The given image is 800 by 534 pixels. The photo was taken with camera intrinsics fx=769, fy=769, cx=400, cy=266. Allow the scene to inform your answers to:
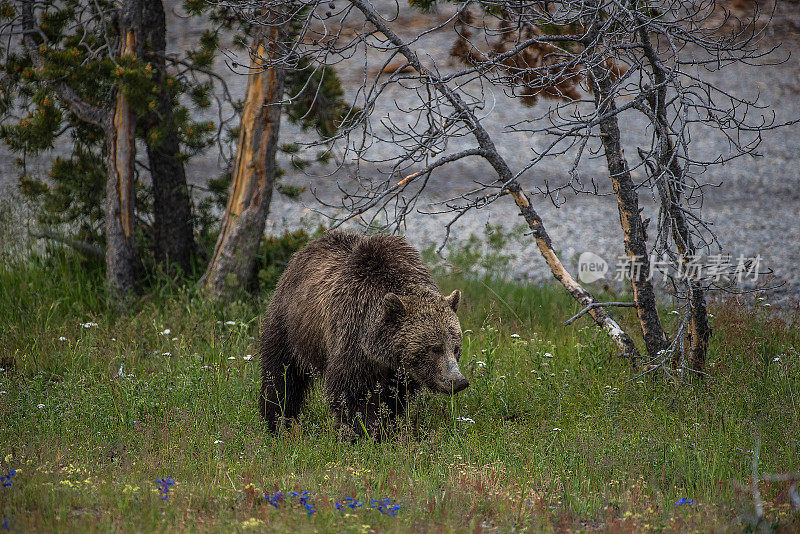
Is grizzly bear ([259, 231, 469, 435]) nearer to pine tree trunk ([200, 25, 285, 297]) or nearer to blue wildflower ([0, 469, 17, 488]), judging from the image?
blue wildflower ([0, 469, 17, 488])

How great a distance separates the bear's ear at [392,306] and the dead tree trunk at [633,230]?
1.92 meters

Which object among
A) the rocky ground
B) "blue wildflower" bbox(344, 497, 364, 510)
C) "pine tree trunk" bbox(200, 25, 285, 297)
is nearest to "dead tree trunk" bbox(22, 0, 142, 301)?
"pine tree trunk" bbox(200, 25, 285, 297)

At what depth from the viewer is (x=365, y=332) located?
5156mm

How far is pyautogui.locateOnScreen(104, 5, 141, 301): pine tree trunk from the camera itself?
25.9 feet

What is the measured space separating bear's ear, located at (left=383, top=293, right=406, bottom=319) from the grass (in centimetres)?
74

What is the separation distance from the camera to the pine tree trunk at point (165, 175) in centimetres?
810

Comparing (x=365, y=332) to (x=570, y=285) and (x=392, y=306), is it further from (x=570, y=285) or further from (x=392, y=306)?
(x=570, y=285)

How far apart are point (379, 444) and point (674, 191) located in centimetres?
259

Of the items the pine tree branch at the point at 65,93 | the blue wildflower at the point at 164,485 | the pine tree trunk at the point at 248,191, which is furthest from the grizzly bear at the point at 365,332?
the pine tree branch at the point at 65,93

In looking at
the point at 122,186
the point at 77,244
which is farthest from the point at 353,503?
the point at 77,244

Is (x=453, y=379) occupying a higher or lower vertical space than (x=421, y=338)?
lower

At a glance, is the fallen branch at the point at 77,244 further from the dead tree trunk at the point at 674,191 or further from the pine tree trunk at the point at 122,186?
the dead tree trunk at the point at 674,191

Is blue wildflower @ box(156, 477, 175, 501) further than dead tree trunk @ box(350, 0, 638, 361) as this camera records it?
No

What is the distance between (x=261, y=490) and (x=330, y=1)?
337 cm
